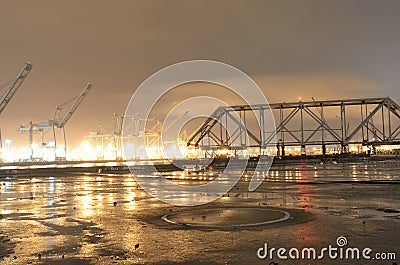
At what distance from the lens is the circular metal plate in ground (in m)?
13.4

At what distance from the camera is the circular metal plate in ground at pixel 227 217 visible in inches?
528

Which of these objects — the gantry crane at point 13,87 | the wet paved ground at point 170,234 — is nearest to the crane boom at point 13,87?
the gantry crane at point 13,87

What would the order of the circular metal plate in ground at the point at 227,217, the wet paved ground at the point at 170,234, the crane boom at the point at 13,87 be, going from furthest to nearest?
1. the crane boom at the point at 13,87
2. the circular metal plate in ground at the point at 227,217
3. the wet paved ground at the point at 170,234

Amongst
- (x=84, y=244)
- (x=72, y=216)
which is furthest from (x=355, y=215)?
(x=72, y=216)

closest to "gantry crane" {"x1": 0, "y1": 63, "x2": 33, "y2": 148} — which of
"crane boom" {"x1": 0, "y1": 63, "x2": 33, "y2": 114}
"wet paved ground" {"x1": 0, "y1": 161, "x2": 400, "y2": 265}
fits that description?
"crane boom" {"x1": 0, "y1": 63, "x2": 33, "y2": 114}

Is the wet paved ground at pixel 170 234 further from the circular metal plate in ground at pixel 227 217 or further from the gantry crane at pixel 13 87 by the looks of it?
the gantry crane at pixel 13 87

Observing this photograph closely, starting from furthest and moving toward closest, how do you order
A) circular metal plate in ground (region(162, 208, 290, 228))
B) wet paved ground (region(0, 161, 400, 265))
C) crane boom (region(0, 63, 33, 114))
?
crane boom (region(0, 63, 33, 114)) → circular metal plate in ground (region(162, 208, 290, 228)) → wet paved ground (region(0, 161, 400, 265))

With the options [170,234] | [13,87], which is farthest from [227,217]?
[13,87]

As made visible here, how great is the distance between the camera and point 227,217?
48.2 feet

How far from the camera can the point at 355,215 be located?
14445 millimetres

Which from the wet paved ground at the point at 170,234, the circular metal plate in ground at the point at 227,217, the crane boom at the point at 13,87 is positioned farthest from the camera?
the crane boom at the point at 13,87

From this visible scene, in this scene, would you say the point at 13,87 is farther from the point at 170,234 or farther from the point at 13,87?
the point at 170,234

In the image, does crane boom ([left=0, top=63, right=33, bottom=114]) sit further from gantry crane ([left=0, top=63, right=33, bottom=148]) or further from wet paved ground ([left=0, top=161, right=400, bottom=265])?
wet paved ground ([left=0, top=161, right=400, bottom=265])

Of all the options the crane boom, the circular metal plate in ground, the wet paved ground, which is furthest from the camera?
the crane boom
